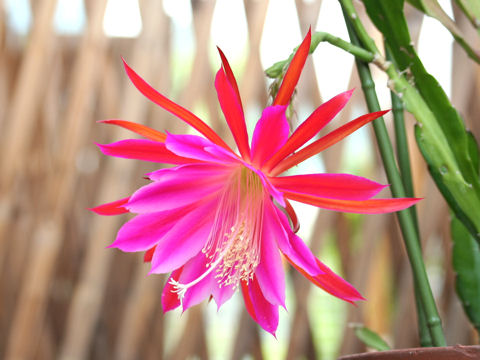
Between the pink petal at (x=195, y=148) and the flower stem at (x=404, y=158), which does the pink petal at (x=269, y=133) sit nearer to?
the pink petal at (x=195, y=148)

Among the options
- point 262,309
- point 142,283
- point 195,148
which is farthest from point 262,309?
point 142,283

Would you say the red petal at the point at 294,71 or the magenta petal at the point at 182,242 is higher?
the red petal at the point at 294,71

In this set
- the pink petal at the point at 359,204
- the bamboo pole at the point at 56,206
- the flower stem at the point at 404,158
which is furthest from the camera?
the bamboo pole at the point at 56,206

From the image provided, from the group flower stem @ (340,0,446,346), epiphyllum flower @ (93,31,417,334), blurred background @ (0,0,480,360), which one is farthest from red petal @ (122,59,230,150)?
blurred background @ (0,0,480,360)

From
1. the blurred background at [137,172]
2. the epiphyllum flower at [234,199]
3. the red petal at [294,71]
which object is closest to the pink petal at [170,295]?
the epiphyllum flower at [234,199]

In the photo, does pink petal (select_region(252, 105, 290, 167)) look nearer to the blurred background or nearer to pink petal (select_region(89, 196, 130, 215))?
pink petal (select_region(89, 196, 130, 215))

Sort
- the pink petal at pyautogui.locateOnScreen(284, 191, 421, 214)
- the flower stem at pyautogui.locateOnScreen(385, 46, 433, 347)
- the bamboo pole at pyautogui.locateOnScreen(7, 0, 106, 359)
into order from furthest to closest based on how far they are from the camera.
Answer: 1. the bamboo pole at pyautogui.locateOnScreen(7, 0, 106, 359)
2. the flower stem at pyautogui.locateOnScreen(385, 46, 433, 347)
3. the pink petal at pyautogui.locateOnScreen(284, 191, 421, 214)

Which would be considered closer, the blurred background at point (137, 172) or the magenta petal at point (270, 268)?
the magenta petal at point (270, 268)
